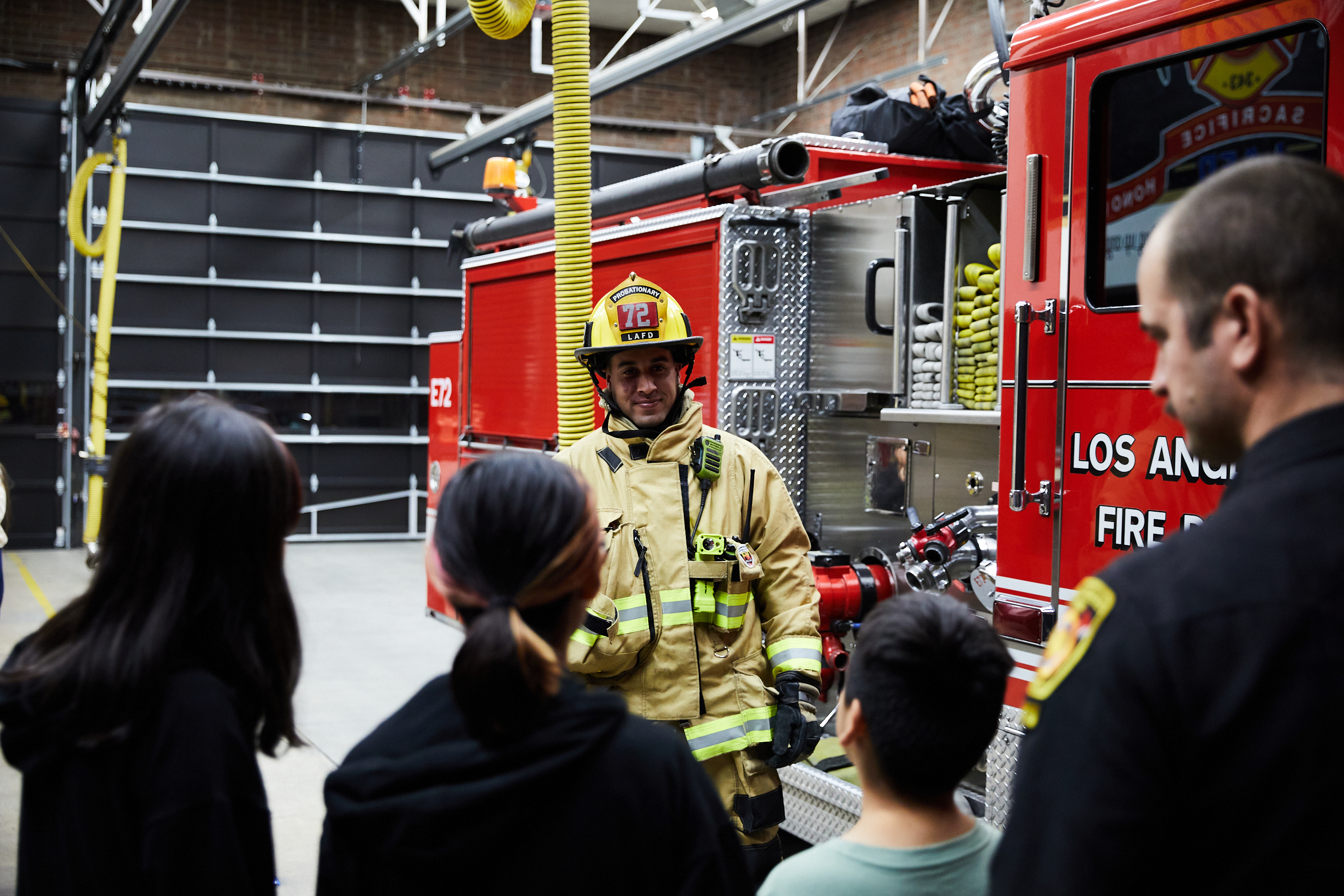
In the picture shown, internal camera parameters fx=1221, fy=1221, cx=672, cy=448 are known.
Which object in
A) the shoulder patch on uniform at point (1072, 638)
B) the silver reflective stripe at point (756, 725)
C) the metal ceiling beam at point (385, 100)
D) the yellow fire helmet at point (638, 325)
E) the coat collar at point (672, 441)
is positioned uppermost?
the metal ceiling beam at point (385, 100)

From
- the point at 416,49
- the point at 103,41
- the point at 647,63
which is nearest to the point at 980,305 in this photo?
the point at 647,63

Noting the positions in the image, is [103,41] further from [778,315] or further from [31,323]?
[778,315]

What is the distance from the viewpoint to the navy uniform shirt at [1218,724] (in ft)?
3.22

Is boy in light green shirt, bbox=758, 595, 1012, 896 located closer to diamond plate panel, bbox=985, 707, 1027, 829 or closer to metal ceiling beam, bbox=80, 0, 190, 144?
diamond plate panel, bbox=985, 707, 1027, 829

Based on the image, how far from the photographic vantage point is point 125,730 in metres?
1.41

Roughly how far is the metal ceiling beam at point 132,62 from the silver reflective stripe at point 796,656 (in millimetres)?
7756

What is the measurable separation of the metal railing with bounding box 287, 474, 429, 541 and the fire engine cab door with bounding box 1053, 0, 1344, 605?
11.3 meters

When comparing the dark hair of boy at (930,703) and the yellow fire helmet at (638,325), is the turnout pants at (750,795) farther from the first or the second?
the dark hair of boy at (930,703)

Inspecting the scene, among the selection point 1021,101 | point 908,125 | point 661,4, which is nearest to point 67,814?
point 1021,101

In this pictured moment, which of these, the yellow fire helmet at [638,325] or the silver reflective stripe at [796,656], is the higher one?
the yellow fire helmet at [638,325]

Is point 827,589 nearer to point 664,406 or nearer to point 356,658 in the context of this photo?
point 664,406

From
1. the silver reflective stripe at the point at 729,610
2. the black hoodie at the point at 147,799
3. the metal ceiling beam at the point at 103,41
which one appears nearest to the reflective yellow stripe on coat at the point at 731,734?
the silver reflective stripe at the point at 729,610

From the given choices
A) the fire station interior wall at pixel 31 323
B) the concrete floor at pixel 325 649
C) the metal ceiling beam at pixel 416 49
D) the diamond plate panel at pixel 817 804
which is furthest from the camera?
the fire station interior wall at pixel 31 323

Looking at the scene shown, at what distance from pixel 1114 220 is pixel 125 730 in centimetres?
255
